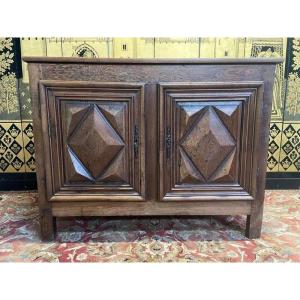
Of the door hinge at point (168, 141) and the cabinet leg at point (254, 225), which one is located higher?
the door hinge at point (168, 141)

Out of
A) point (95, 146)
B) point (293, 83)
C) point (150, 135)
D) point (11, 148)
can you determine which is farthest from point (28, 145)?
point (293, 83)

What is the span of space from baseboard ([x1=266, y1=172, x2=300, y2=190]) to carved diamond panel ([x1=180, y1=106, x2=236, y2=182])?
30.6 inches

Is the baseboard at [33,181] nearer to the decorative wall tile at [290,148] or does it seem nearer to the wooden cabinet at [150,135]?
the decorative wall tile at [290,148]

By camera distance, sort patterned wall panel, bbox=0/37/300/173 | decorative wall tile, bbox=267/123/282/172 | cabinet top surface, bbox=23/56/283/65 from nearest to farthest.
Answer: cabinet top surface, bbox=23/56/283/65, patterned wall panel, bbox=0/37/300/173, decorative wall tile, bbox=267/123/282/172

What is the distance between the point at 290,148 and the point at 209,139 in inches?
34.4

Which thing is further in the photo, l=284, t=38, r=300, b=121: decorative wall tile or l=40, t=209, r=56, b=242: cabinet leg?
l=284, t=38, r=300, b=121: decorative wall tile

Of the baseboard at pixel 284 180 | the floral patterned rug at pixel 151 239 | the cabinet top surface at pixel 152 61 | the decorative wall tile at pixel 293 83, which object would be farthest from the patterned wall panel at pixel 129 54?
the cabinet top surface at pixel 152 61

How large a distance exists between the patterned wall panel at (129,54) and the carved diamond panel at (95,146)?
2.22 ft

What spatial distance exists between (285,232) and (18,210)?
1.16 m

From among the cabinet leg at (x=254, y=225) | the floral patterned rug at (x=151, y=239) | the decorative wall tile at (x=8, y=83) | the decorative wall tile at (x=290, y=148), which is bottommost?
the floral patterned rug at (x=151, y=239)

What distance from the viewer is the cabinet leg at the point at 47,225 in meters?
1.19

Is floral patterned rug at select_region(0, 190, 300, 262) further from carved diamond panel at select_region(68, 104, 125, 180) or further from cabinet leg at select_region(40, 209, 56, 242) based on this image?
carved diamond panel at select_region(68, 104, 125, 180)

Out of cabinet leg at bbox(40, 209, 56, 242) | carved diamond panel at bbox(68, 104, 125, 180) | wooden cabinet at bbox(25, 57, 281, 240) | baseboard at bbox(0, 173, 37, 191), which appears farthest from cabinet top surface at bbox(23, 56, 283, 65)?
baseboard at bbox(0, 173, 37, 191)

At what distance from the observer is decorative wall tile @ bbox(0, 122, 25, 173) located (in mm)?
1729
